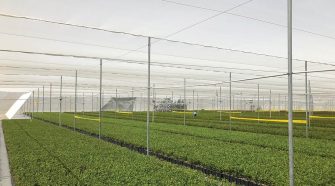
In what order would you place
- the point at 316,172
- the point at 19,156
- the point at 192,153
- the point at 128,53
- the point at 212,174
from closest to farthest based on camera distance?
the point at 316,172, the point at 212,174, the point at 19,156, the point at 192,153, the point at 128,53

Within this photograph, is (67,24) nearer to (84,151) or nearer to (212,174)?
(84,151)

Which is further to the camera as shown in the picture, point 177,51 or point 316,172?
point 177,51

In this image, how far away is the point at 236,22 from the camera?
30.9ft

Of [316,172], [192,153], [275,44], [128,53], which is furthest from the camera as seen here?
[128,53]

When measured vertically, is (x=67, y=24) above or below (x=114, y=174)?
above

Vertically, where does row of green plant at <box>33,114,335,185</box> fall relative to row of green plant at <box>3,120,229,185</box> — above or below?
above

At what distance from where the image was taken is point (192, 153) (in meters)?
9.91

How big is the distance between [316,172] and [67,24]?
779 cm

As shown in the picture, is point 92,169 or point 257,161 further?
point 257,161

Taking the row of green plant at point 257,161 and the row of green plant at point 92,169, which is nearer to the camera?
the row of green plant at point 92,169

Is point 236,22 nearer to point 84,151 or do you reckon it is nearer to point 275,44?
point 275,44

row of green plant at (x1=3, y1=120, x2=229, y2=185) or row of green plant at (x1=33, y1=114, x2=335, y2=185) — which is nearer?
row of green plant at (x1=3, y1=120, x2=229, y2=185)

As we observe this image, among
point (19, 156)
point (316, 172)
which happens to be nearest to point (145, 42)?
point (19, 156)

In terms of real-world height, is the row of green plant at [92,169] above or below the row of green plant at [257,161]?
below
